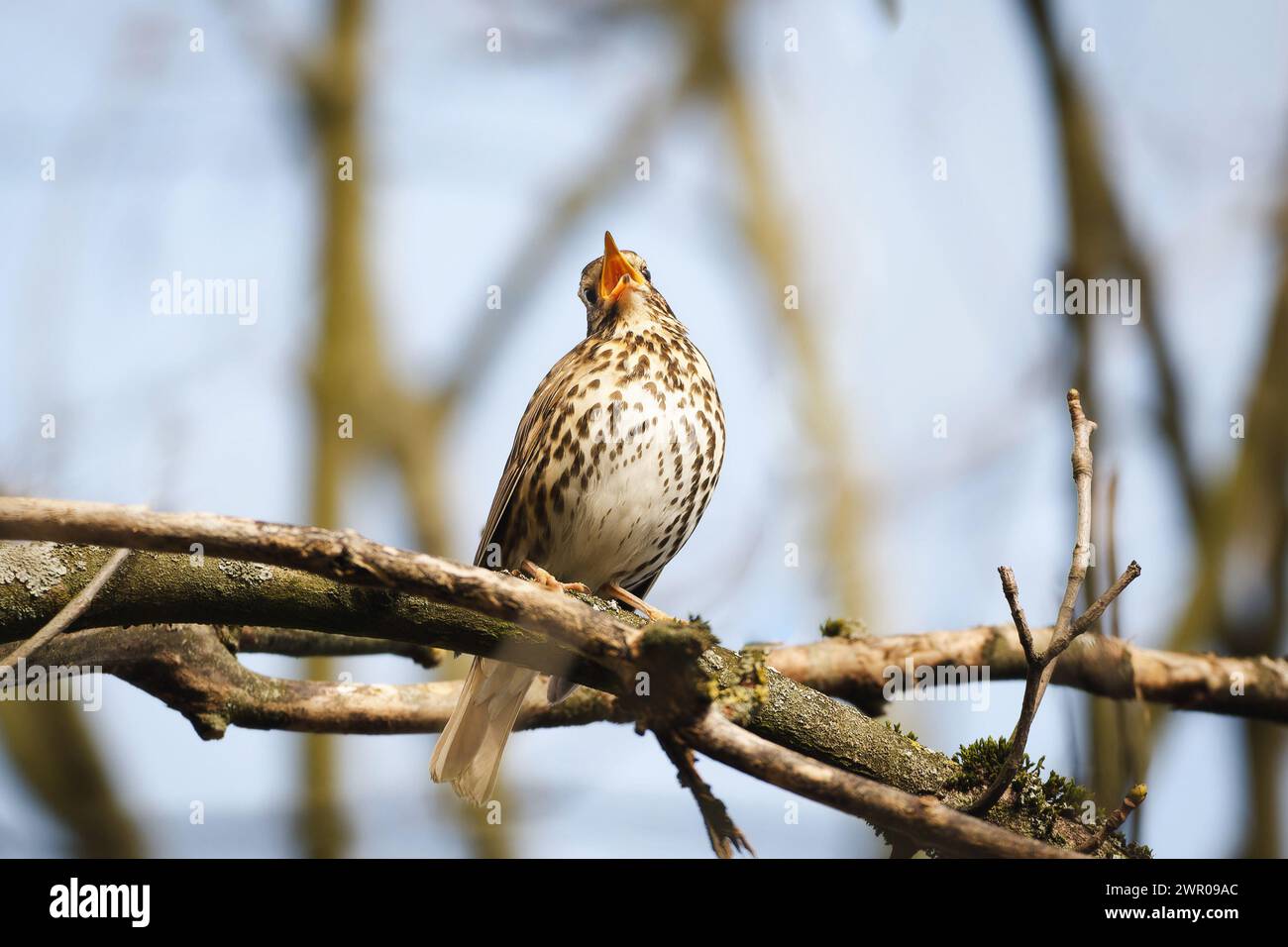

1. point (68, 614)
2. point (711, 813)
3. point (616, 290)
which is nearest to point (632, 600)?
point (616, 290)

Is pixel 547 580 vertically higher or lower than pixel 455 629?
higher

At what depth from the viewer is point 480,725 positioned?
463 cm

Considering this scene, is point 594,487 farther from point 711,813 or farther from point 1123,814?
point 1123,814

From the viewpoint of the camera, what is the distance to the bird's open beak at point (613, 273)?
5652mm

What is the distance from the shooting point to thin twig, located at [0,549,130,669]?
271 cm

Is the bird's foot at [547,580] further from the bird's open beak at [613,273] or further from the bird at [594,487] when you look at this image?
the bird's open beak at [613,273]

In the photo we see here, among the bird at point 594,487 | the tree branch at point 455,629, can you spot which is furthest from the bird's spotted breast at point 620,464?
the tree branch at point 455,629

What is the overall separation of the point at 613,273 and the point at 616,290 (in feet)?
0.58

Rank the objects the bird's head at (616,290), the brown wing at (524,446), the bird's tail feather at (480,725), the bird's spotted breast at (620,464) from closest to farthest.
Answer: the bird's tail feather at (480,725), the bird's spotted breast at (620,464), the brown wing at (524,446), the bird's head at (616,290)

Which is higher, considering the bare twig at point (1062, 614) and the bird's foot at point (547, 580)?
the bird's foot at point (547, 580)

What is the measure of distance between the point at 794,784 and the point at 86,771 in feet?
10.6

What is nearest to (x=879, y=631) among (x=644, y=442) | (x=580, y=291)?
(x=644, y=442)

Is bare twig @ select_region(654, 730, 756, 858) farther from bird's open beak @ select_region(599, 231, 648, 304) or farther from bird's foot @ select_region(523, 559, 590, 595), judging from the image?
bird's open beak @ select_region(599, 231, 648, 304)

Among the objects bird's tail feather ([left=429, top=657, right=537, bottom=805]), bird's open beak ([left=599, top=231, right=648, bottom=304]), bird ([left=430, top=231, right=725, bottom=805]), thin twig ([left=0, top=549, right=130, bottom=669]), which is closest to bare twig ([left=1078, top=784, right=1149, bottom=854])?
bird ([left=430, top=231, right=725, bottom=805])
